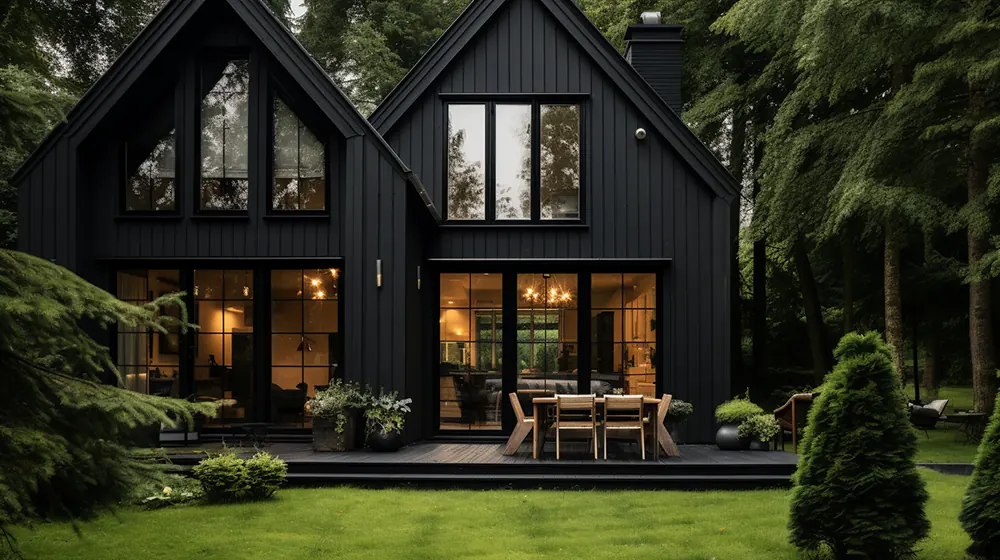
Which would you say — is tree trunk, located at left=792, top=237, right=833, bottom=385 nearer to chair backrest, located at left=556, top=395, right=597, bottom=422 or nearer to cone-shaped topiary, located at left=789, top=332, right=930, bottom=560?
chair backrest, located at left=556, top=395, right=597, bottom=422

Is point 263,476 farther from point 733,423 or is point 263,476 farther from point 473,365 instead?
point 733,423

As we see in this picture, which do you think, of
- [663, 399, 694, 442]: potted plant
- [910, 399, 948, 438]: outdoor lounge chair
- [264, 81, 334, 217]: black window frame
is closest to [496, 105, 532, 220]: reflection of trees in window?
[264, 81, 334, 217]: black window frame

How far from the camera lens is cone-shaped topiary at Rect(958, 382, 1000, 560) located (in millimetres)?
6059

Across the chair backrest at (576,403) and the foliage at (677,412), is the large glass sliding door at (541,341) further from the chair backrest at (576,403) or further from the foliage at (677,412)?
the chair backrest at (576,403)

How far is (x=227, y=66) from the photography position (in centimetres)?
1215

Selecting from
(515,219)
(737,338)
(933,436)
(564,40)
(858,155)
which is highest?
(564,40)

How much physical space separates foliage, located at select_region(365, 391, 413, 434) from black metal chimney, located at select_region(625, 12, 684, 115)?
6.74m

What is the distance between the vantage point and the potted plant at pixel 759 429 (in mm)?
11109

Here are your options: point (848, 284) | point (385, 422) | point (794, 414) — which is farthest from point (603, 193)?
point (848, 284)

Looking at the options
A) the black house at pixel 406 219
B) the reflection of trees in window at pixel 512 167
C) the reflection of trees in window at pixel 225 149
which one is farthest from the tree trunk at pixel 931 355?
the reflection of trees in window at pixel 225 149

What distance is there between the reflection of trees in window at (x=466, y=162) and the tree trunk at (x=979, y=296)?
8018 millimetres

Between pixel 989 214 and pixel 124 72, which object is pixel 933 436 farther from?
pixel 124 72

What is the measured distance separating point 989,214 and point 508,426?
8.61 meters

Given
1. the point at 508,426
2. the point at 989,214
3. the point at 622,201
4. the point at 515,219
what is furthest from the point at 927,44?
the point at 508,426
